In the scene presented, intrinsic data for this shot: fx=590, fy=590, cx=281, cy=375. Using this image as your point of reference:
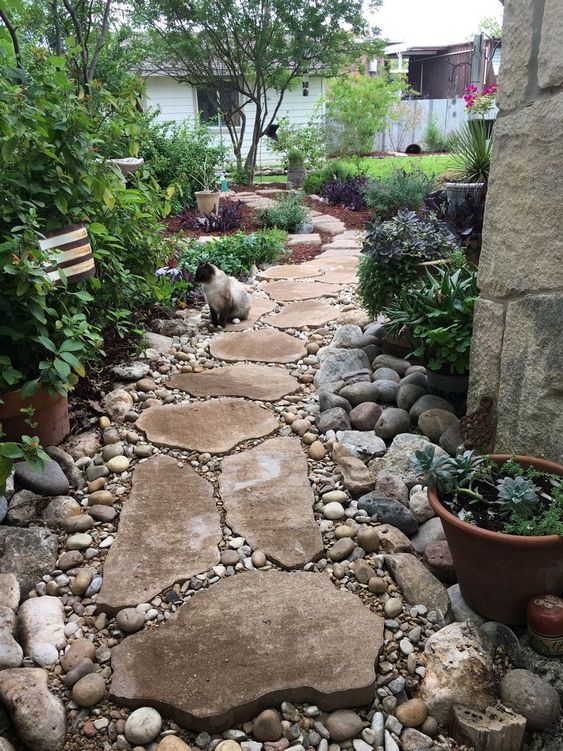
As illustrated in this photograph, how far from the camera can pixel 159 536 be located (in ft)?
7.36

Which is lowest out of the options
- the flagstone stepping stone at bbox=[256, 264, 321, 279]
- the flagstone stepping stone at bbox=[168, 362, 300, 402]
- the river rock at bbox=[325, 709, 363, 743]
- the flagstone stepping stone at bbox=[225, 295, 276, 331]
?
the river rock at bbox=[325, 709, 363, 743]

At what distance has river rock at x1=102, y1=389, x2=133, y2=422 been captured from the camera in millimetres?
3169

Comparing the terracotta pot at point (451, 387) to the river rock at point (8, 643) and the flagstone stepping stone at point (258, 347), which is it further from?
the river rock at point (8, 643)

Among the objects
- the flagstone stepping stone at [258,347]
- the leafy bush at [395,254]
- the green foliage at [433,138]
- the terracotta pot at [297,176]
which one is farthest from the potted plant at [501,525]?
the green foliage at [433,138]

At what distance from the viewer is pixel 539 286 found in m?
1.97

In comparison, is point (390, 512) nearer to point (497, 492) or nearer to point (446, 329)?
point (497, 492)

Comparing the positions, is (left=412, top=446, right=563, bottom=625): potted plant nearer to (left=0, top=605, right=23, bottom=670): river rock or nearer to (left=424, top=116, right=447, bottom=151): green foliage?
(left=0, top=605, right=23, bottom=670): river rock

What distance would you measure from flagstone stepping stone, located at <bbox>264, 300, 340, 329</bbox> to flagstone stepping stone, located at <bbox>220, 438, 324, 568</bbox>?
5.94ft

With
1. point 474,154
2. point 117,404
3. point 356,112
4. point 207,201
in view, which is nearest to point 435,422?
point 117,404

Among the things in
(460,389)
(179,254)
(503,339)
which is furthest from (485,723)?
(179,254)

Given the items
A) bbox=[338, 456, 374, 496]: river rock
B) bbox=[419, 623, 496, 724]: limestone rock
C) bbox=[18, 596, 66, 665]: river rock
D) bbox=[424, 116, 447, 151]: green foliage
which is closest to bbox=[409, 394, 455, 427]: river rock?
bbox=[338, 456, 374, 496]: river rock

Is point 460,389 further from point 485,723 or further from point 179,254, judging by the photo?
point 179,254

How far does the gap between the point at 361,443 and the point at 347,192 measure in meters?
8.45

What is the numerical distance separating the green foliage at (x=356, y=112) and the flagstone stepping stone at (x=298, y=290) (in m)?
9.55
